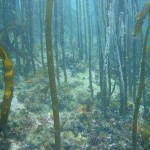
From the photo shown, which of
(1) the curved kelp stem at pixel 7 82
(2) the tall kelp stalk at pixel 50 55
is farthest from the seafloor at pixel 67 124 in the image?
(2) the tall kelp stalk at pixel 50 55

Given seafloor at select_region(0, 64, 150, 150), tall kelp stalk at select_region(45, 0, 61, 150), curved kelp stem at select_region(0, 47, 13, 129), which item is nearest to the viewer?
tall kelp stalk at select_region(45, 0, 61, 150)

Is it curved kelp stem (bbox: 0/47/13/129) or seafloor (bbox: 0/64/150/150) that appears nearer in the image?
curved kelp stem (bbox: 0/47/13/129)

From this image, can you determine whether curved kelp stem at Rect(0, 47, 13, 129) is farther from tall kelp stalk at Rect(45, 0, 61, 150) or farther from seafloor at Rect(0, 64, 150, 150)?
seafloor at Rect(0, 64, 150, 150)

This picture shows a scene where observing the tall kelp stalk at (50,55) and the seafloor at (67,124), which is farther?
the seafloor at (67,124)

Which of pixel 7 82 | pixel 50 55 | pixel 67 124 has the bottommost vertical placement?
pixel 67 124

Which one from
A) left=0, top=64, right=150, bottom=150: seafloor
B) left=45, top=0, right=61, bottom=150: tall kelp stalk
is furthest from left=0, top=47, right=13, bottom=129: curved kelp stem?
left=0, top=64, right=150, bottom=150: seafloor

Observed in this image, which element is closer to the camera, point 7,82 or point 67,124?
point 7,82

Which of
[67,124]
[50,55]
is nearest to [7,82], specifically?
[50,55]

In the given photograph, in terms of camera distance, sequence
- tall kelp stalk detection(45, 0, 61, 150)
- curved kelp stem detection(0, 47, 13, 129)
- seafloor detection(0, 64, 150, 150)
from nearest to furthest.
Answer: tall kelp stalk detection(45, 0, 61, 150)
curved kelp stem detection(0, 47, 13, 129)
seafloor detection(0, 64, 150, 150)

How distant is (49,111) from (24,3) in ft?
16.9

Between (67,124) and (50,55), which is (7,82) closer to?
(50,55)

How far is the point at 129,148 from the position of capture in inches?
243

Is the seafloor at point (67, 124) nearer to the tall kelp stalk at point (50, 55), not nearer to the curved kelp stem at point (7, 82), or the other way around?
the curved kelp stem at point (7, 82)

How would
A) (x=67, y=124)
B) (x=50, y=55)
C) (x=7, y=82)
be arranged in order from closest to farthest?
(x=50, y=55) < (x=7, y=82) < (x=67, y=124)
